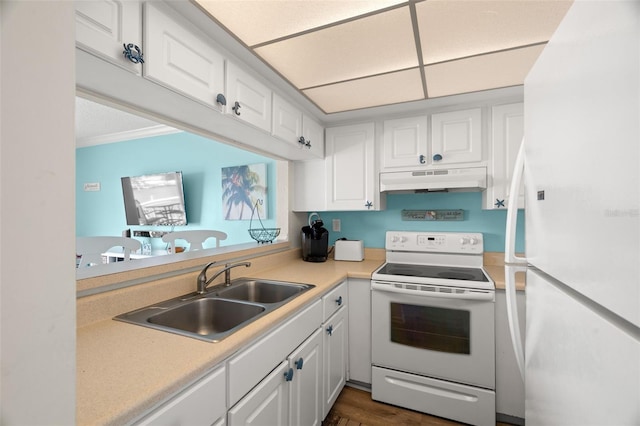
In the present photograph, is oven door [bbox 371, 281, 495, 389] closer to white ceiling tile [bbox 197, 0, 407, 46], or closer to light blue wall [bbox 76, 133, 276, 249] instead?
white ceiling tile [bbox 197, 0, 407, 46]

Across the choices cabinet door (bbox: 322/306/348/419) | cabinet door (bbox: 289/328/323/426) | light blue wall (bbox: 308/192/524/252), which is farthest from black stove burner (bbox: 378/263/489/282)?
cabinet door (bbox: 289/328/323/426)

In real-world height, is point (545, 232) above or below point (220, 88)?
below

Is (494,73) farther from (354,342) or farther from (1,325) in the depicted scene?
(1,325)

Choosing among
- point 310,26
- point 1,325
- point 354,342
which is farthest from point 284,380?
point 310,26

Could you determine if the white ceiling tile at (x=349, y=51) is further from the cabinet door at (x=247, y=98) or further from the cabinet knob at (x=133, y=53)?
the cabinet knob at (x=133, y=53)

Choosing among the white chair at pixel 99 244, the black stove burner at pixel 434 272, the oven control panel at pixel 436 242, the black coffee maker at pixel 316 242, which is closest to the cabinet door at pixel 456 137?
the oven control panel at pixel 436 242

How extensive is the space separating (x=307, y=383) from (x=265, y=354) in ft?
1.64

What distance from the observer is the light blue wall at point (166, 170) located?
3391 mm

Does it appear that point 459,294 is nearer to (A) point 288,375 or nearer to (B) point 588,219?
(A) point 288,375

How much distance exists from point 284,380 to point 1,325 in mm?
1118

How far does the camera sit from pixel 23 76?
1.10 ft

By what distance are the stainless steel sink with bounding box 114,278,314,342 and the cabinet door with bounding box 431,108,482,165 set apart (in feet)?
4.67

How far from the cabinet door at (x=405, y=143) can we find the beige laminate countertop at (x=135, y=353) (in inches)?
51.0

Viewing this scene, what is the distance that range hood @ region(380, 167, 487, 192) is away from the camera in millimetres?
2012
